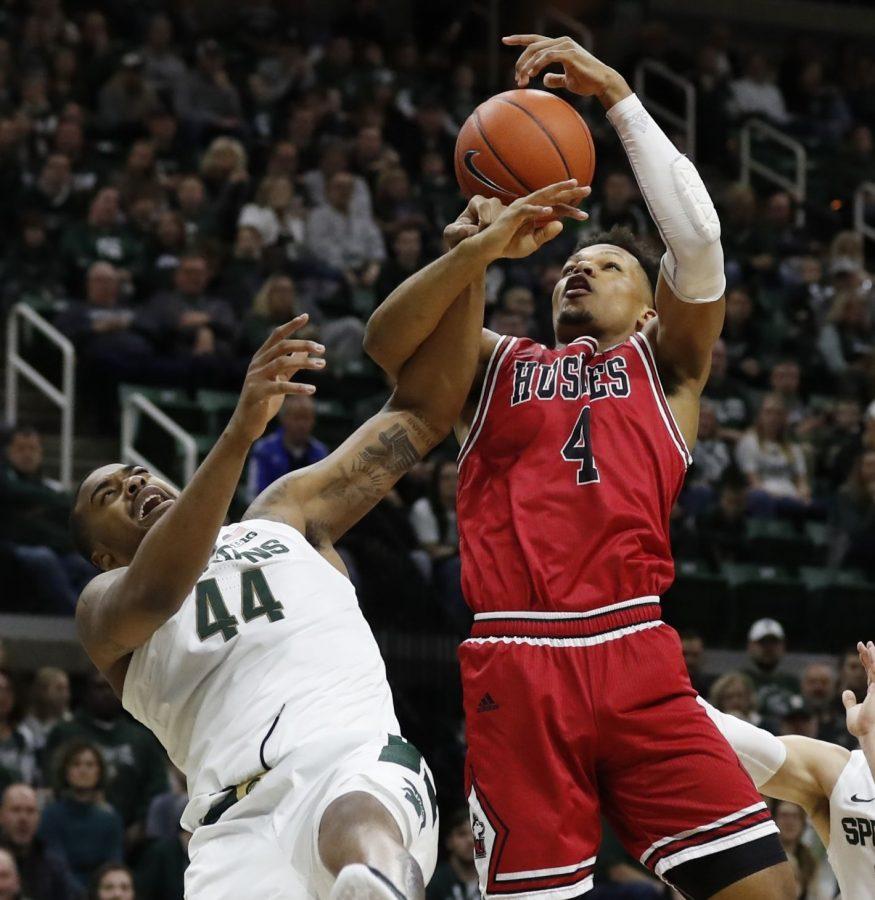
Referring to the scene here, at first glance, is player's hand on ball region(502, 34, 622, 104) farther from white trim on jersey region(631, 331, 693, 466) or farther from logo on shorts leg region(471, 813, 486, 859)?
logo on shorts leg region(471, 813, 486, 859)

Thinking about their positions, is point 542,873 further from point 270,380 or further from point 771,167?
point 771,167

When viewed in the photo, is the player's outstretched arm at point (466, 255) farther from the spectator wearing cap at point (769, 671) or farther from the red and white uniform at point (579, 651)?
the spectator wearing cap at point (769, 671)

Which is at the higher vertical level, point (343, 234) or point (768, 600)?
point (343, 234)

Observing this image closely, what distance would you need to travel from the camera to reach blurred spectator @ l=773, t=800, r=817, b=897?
30.7ft

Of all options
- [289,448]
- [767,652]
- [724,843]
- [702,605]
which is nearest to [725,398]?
[702,605]

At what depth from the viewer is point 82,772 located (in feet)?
29.8

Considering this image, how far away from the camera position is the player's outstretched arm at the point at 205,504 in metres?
4.61

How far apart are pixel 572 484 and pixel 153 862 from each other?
473cm

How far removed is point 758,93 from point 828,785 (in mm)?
14584

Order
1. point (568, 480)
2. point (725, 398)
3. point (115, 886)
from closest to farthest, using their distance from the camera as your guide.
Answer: point (568, 480) → point (115, 886) → point (725, 398)

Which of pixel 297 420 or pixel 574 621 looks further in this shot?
pixel 297 420

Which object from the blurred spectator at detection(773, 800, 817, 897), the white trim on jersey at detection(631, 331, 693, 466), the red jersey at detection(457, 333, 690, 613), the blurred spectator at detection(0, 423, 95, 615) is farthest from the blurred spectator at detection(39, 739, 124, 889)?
the white trim on jersey at detection(631, 331, 693, 466)

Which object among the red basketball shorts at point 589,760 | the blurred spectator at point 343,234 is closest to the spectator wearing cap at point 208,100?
the blurred spectator at point 343,234

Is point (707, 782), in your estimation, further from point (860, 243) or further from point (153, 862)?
point (860, 243)
